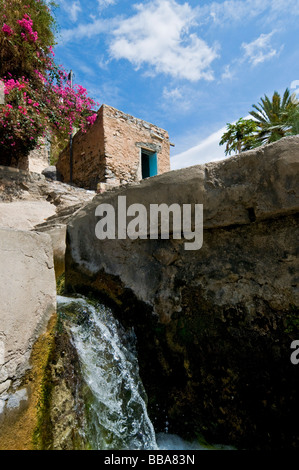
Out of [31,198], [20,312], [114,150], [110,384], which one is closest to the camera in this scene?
[20,312]

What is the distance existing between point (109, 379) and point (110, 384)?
3 centimetres

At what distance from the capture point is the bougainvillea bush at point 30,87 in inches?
216

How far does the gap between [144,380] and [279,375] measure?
84 cm

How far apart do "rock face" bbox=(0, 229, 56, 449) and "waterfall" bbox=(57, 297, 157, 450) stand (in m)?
0.32

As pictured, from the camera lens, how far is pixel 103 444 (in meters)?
1.29

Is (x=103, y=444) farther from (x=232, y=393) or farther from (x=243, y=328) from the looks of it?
(x=243, y=328)

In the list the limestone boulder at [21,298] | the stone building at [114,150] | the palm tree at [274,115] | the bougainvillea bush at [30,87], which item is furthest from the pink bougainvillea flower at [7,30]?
the palm tree at [274,115]

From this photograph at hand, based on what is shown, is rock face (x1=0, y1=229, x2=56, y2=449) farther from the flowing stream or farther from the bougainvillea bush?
the bougainvillea bush

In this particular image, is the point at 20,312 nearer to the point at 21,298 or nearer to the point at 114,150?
the point at 21,298

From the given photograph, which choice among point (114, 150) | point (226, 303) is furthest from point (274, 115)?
point (226, 303)

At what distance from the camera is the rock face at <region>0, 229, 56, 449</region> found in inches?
43.0

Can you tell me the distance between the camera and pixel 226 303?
5.16ft

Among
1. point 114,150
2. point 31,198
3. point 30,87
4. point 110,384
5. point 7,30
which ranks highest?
point 7,30

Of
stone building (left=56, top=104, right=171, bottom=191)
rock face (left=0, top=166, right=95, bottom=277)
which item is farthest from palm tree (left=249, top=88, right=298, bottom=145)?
rock face (left=0, top=166, right=95, bottom=277)
